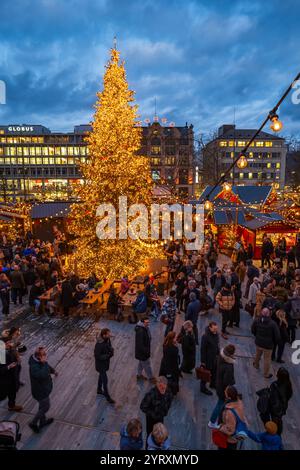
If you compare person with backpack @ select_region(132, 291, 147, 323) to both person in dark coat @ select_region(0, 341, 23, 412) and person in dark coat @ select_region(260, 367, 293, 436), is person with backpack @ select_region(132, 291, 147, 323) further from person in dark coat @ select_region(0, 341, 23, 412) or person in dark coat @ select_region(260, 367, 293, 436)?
person in dark coat @ select_region(260, 367, 293, 436)

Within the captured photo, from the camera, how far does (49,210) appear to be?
85.6ft

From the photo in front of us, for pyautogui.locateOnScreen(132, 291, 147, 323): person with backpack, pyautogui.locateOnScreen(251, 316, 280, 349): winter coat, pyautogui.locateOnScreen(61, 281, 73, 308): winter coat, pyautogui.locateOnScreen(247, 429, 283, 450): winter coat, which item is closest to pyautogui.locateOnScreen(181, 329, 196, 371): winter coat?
pyautogui.locateOnScreen(251, 316, 280, 349): winter coat

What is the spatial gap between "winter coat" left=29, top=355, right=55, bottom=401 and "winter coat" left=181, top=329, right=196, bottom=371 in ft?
10.1

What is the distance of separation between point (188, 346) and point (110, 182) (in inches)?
341

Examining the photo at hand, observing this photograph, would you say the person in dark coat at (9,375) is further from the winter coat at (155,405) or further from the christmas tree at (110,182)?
the christmas tree at (110,182)

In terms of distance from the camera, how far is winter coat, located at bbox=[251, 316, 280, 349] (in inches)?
308

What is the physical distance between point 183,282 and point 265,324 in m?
4.73

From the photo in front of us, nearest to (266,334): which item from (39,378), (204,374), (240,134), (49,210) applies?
(204,374)

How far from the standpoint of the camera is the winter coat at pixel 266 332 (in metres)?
7.82

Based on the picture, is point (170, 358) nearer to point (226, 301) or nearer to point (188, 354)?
point (188, 354)

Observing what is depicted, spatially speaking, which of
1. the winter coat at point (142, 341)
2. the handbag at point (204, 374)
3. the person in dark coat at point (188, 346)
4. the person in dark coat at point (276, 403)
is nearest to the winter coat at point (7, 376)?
the winter coat at point (142, 341)

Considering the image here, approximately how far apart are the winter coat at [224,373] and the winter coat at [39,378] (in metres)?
3.34

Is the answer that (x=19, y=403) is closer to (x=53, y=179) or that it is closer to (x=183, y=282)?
(x=183, y=282)

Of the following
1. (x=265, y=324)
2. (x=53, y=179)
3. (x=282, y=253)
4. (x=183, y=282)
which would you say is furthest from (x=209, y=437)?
(x=53, y=179)
